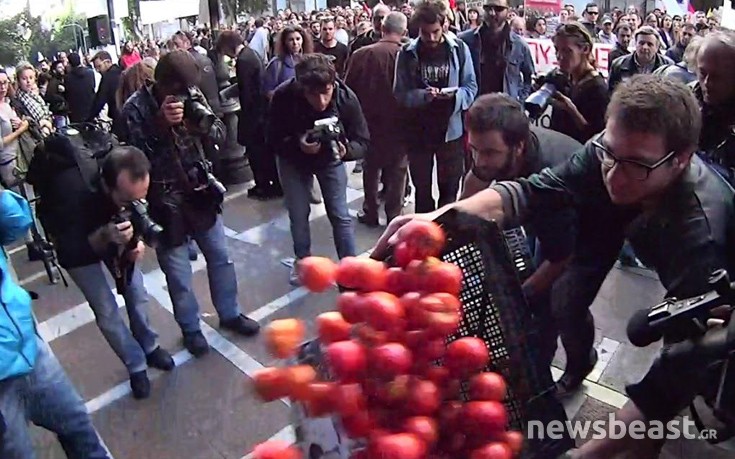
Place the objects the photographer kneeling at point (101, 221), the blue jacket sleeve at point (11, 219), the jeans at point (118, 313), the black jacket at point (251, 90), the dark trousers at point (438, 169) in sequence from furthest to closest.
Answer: the black jacket at point (251, 90), the dark trousers at point (438, 169), the jeans at point (118, 313), the photographer kneeling at point (101, 221), the blue jacket sleeve at point (11, 219)

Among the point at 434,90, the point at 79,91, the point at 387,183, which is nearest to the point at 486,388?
the point at 434,90

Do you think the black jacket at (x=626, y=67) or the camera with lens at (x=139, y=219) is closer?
the camera with lens at (x=139, y=219)

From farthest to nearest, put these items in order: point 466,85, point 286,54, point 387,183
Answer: point 286,54 → point 387,183 → point 466,85

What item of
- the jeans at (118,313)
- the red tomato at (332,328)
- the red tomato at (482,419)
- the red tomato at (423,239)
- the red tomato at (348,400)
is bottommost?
the jeans at (118,313)

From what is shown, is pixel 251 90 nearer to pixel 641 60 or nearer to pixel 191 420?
pixel 641 60

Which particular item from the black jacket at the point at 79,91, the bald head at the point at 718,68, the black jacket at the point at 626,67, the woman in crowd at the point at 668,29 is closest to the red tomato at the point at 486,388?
the bald head at the point at 718,68

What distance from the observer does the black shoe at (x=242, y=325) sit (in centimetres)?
440

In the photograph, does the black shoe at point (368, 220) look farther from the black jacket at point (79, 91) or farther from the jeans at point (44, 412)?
the black jacket at point (79, 91)

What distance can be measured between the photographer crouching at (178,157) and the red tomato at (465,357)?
2.78 meters

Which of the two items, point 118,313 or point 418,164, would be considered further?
point 418,164

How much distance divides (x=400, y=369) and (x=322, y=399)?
0.49 ft

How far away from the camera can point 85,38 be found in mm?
14211

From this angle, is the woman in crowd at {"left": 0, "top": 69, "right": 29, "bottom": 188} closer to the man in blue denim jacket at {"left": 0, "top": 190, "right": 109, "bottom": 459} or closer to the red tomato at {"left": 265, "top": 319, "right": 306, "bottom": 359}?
the man in blue denim jacket at {"left": 0, "top": 190, "right": 109, "bottom": 459}

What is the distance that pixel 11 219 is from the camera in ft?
8.54
